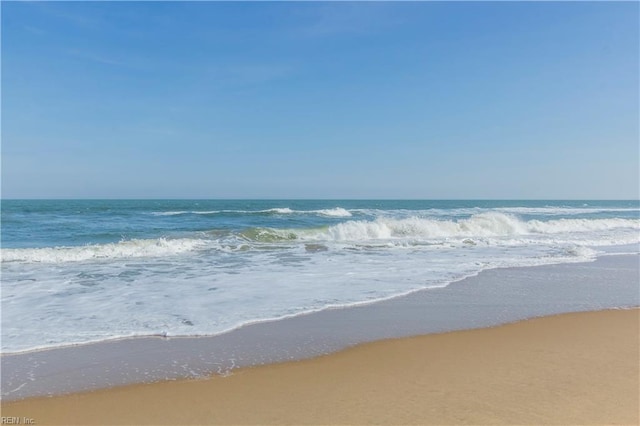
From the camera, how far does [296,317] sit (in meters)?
6.38

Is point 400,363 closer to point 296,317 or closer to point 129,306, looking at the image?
point 296,317

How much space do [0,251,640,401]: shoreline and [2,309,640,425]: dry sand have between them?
304 millimetres

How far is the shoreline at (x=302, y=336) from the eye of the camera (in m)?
4.26

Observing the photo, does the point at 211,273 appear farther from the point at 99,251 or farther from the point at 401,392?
the point at 401,392

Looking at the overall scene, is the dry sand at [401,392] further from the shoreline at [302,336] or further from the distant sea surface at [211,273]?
the distant sea surface at [211,273]

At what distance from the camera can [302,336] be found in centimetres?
547

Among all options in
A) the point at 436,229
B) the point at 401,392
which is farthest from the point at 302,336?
the point at 436,229

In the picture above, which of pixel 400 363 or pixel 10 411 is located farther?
pixel 400 363

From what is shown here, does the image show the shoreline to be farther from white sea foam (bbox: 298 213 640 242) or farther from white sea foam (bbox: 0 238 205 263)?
white sea foam (bbox: 298 213 640 242)

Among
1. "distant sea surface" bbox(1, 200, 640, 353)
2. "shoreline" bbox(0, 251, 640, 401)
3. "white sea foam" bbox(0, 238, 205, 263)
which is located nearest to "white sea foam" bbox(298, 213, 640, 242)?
"distant sea surface" bbox(1, 200, 640, 353)

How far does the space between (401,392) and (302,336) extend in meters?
1.94

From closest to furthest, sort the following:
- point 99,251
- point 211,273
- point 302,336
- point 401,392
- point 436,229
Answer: point 401,392 → point 302,336 → point 211,273 → point 99,251 → point 436,229

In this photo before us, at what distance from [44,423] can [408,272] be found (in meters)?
8.13

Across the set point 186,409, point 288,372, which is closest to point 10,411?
point 186,409
